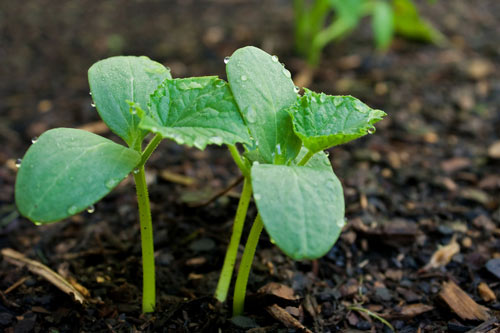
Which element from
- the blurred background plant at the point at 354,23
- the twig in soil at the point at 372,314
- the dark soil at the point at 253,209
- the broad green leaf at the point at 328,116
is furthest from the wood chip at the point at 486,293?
the blurred background plant at the point at 354,23

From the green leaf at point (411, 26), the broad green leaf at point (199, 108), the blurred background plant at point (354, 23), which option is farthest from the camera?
the green leaf at point (411, 26)

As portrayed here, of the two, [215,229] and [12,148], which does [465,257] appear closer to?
[215,229]

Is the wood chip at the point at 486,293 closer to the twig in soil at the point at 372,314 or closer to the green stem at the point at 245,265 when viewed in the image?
the twig in soil at the point at 372,314

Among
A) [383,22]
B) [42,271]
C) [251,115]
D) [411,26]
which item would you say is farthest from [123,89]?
[411,26]

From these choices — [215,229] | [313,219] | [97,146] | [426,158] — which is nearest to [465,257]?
[426,158]

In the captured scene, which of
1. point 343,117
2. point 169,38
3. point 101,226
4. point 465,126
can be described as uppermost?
point 343,117

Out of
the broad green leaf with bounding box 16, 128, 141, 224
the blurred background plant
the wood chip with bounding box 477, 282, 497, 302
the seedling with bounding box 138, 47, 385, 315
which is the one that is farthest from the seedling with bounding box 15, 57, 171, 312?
the blurred background plant

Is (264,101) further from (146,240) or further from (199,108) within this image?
(146,240)

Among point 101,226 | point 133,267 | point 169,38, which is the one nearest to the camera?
point 133,267
